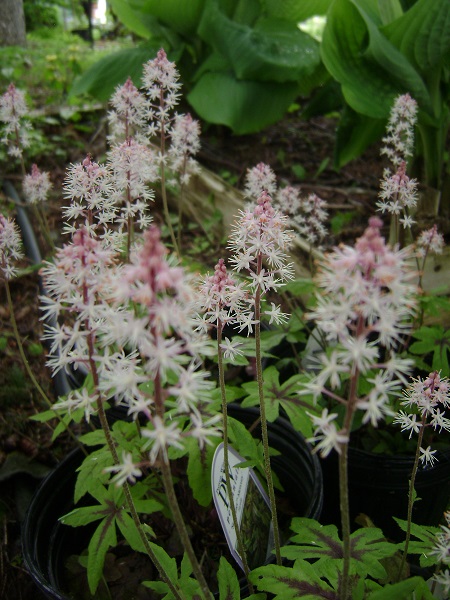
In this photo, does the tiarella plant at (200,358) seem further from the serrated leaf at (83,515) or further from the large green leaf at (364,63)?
the large green leaf at (364,63)

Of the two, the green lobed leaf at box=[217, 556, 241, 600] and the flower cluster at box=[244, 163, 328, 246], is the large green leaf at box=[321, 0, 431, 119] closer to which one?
the flower cluster at box=[244, 163, 328, 246]

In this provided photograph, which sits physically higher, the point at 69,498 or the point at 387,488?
the point at 69,498

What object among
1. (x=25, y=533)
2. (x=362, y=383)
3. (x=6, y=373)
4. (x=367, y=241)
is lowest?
(x=6, y=373)

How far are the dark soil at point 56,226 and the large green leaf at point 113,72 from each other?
596 mm

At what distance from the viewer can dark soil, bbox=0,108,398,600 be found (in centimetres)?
237

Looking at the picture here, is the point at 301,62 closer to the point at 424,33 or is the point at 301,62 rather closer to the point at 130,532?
the point at 424,33

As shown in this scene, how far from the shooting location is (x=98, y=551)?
4.70 ft

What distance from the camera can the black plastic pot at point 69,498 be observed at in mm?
1769

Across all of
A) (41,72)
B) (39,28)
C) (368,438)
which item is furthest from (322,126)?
(39,28)

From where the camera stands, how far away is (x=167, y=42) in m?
4.47

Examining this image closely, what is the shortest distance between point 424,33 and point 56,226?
2938 millimetres

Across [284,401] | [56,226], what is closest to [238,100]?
[56,226]

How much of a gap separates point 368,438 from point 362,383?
0.62 meters

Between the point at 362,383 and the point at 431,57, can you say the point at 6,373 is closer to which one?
the point at 362,383
